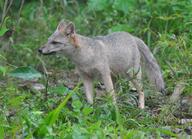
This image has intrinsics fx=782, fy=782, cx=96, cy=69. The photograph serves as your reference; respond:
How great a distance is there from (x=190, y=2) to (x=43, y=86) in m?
2.37

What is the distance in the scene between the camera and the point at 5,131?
22.9 feet

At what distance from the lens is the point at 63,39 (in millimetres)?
8914

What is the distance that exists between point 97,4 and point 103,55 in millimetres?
2034

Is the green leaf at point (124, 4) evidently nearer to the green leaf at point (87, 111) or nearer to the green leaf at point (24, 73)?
the green leaf at point (87, 111)

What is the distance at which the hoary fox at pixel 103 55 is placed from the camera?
8.86 m

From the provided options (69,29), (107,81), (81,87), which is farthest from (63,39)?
(81,87)

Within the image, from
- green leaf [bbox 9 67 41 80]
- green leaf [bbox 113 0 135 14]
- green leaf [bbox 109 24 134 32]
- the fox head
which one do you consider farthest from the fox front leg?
green leaf [bbox 109 24 134 32]

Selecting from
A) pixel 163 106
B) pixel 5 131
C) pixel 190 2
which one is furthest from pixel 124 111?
pixel 190 2

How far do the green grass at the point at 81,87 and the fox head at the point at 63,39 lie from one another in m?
0.44

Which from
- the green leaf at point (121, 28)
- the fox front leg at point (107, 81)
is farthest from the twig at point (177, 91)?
the green leaf at point (121, 28)

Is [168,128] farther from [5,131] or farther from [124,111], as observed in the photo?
[5,131]

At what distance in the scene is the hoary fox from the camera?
349 inches

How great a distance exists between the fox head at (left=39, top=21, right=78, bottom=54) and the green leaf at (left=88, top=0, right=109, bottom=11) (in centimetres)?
197

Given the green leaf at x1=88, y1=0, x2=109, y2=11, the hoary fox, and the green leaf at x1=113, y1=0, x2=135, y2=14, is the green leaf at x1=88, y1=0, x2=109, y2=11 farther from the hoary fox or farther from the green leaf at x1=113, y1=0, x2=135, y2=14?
the hoary fox
